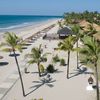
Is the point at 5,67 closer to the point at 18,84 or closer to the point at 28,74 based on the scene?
the point at 28,74

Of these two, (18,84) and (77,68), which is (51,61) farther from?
(18,84)

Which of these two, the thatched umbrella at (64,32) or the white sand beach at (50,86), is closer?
the white sand beach at (50,86)

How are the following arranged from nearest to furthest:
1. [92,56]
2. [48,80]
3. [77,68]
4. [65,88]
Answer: [92,56], [65,88], [48,80], [77,68]

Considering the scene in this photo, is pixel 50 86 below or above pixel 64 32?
above

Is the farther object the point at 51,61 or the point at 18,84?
the point at 51,61

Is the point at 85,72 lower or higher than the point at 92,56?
lower

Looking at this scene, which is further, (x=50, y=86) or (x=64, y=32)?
(x=64, y=32)

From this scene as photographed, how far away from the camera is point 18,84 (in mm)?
32406

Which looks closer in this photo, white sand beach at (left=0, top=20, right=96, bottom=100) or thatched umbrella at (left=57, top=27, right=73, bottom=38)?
white sand beach at (left=0, top=20, right=96, bottom=100)

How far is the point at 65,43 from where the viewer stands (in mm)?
34094

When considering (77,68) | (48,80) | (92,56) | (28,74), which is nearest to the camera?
(92,56)

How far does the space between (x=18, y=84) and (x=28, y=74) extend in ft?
14.6

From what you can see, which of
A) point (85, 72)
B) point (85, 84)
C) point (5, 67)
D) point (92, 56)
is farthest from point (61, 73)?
point (92, 56)

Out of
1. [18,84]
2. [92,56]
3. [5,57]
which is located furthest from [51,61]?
[92,56]
